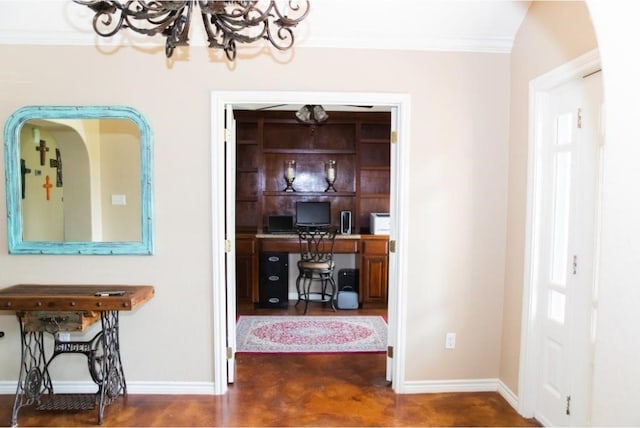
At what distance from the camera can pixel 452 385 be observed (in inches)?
110

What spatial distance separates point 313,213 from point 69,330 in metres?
3.20

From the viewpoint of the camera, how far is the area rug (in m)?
3.57

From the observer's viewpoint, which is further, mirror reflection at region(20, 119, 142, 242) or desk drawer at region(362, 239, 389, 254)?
desk drawer at region(362, 239, 389, 254)

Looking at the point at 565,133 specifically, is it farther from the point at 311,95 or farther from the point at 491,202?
the point at 311,95

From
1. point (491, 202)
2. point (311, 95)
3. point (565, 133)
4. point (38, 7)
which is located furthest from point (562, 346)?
point (38, 7)

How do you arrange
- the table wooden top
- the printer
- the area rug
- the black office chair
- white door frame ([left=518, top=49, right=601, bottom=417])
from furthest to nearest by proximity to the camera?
1. the printer
2. the black office chair
3. the area rug
4. white door frame ([left=518, top=49, right=601, bottom=417])
5. the table wooden top

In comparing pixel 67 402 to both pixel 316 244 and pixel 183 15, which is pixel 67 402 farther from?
pixel 316 244

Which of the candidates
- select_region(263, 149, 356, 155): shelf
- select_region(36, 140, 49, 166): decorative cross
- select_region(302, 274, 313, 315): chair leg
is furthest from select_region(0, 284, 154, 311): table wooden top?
select_region(263, 149, 356, 155): shelf

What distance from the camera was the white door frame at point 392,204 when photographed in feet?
8.67

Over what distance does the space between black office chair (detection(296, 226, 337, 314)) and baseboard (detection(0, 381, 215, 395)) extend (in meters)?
1.97

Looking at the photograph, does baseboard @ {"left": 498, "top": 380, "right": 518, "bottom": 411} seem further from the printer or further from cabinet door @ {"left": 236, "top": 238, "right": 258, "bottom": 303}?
cabinet door @ {"left": 236, "top": 238, "right": 258, "bottom": 303}

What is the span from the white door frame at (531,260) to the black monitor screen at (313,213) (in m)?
2.95

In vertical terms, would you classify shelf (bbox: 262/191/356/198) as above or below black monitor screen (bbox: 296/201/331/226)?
above

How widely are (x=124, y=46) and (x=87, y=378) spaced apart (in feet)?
7.47
